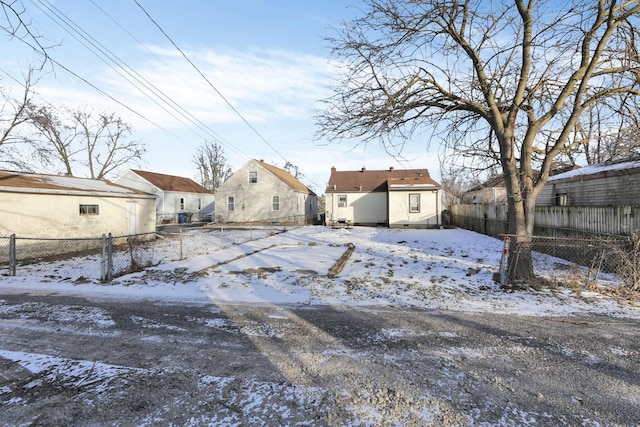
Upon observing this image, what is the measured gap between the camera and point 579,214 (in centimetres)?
1034

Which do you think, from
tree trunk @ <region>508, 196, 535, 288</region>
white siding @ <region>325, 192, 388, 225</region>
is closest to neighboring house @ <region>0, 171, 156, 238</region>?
white siding @ <region>325, 192, 388, 225</region>

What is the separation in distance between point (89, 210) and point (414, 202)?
19921mm

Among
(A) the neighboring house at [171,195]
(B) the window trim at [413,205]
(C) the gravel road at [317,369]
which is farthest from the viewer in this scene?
(A) the neighboring house at [171,195]

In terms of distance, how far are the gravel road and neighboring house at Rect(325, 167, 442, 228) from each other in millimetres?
19024

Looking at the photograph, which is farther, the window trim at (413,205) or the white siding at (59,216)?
the window trim at (413,205)

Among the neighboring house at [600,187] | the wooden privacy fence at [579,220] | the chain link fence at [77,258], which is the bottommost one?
the chain link fence at [77,258]

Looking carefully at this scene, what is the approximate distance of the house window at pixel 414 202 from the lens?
77.4ft

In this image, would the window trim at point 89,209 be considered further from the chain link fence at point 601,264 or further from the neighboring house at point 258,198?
the chain link fence at point 601,264

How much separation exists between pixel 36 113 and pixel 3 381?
24045 mm

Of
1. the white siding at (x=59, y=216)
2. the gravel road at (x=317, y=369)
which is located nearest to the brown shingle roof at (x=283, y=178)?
the white siding at (x=59, y=216)

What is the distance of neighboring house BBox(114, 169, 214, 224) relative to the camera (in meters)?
32.8

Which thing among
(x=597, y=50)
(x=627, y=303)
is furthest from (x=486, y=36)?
(x=627, y=303)

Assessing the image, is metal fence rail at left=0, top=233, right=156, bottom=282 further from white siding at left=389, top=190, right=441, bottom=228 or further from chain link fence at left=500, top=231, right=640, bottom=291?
white siding at left=389, top=190, right=441, bottom=228

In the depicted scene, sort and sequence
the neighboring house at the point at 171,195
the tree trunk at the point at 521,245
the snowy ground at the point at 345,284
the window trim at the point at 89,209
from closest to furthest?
the snowy ground at the point at 345,284 < the tree trunk at the point at 521,245 < the window trim at the point at 89,209 < the neighboring house at the point at 171,195
